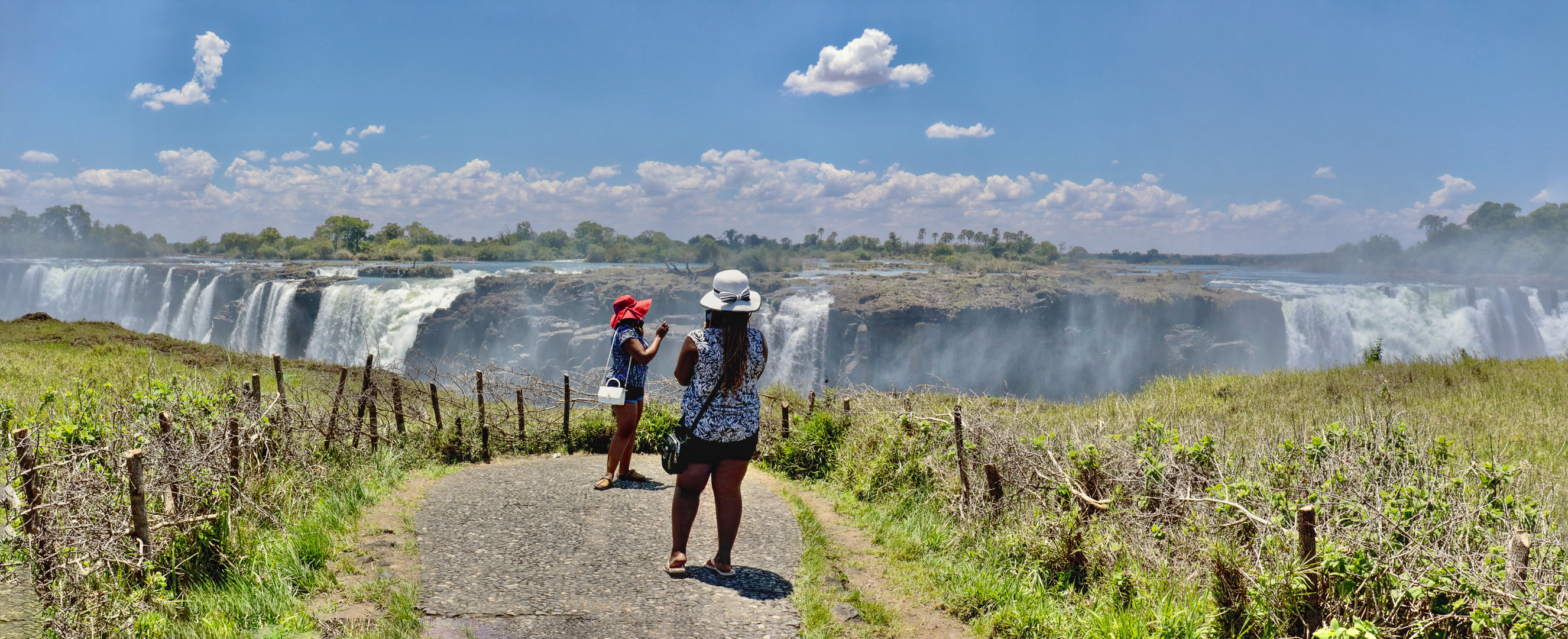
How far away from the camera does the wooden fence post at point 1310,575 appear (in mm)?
2986

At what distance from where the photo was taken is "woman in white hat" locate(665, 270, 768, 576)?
3787 mm

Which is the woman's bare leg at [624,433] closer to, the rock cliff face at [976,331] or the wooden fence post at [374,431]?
the wooden fence post at [374,431]

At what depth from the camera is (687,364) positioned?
3.77 meters

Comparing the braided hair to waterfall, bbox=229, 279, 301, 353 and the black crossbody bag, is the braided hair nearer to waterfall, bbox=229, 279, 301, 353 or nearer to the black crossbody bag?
the black crossbody bag

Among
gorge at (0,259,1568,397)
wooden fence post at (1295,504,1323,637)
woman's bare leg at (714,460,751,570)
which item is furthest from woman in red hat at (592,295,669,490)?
gorge at (0,259,1568,397)

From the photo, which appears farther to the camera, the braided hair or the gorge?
the gorge

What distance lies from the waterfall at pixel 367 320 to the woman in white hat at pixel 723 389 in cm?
3587

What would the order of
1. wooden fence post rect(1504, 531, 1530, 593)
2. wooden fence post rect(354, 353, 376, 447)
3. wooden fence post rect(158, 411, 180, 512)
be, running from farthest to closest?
wooden fence post rect(354, 353, 376, 447) < wooden fence post rect(158, 411, 180, 512) < wooden fence post rect(1504, 531, 1530, 593)

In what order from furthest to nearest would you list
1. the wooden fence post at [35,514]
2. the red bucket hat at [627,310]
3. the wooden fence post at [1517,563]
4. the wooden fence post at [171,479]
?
the red bucket hat at [627,310]
the wooden fence post at [171,479]
the wooden fence post at [35,514]
the wooden fence post at [1517,563]

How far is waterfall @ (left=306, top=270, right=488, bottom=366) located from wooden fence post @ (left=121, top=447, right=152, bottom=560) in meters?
35.2

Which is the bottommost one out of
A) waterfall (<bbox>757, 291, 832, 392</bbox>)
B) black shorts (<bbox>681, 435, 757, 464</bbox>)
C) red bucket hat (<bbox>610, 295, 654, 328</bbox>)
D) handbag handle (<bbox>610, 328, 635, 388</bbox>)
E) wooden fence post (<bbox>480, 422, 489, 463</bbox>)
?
waterfall (<bbox>757, 291, 832, 392</bbox>)

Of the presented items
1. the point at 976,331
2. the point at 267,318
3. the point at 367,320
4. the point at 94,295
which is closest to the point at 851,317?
the point at 976,331

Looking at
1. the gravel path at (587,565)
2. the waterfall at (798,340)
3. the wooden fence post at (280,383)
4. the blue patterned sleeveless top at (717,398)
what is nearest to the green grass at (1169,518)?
the gravel path at (587,565)

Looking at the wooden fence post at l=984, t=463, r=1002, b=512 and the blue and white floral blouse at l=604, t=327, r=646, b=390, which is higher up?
the blue and white floral blouse at l=604, t=327, r=646, b=390
